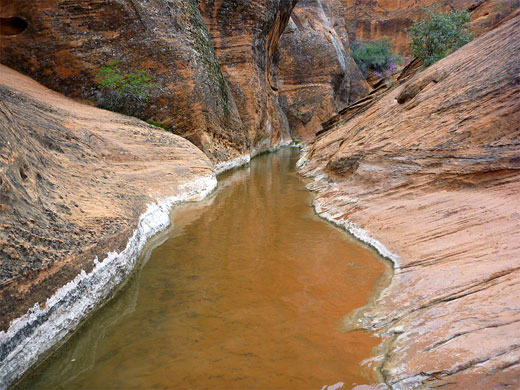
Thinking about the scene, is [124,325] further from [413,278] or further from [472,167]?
[472,167]

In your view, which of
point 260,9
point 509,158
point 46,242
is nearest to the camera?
point 46,242

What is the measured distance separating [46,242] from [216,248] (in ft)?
7.74

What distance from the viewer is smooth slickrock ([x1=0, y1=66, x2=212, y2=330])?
2662 mm

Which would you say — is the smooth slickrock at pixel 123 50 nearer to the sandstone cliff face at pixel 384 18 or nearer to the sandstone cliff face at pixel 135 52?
the sandstone cliff face at pixel 135 52

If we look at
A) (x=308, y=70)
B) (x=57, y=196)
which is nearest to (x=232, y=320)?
(x=57, y=196)

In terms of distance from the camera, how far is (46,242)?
9.84ft

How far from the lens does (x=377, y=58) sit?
113 feet

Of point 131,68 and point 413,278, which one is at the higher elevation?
point 131,68

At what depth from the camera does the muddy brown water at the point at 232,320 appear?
2512 millimetres

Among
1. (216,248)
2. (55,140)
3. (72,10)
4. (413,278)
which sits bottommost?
(413,278)

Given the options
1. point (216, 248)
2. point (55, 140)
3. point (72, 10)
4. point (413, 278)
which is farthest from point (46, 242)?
point (72, 10)

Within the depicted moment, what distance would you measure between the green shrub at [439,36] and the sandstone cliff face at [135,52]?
278 inches

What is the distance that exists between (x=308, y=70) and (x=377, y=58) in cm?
1101

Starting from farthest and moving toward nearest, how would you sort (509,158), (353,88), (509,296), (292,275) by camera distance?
(353,88) → (509,158) → (292,275) → (509,296)
